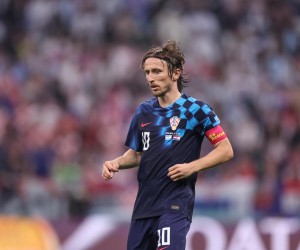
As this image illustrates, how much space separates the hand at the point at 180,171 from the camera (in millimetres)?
7348

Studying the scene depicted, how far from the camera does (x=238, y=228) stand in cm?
1152

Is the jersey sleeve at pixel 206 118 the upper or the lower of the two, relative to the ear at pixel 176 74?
lower

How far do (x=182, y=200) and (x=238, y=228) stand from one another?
163 inches

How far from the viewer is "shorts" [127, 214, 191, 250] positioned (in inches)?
290

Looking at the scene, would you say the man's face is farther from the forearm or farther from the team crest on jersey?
the forearm

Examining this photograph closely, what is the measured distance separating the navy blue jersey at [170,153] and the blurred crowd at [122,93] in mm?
5692

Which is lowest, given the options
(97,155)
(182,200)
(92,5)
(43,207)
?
(182,200)

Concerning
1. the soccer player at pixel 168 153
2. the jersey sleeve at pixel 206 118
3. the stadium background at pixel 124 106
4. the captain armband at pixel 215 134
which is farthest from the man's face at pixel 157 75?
the stadium background at pixel 124 106

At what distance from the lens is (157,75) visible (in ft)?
24.8

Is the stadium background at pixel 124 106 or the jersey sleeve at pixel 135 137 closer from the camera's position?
the jersey sleeve at pixel 135 137

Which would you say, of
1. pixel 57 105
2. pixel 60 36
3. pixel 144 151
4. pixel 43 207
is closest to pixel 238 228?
pixel 43 207

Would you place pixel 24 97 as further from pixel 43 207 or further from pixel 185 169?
pixel 185 169

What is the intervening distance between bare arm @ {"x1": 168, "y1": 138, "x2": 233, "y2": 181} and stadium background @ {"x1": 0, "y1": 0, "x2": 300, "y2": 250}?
4094mm

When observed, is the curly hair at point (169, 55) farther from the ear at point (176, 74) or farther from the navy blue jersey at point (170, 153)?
the navy blue jersey at point (170, 153)
